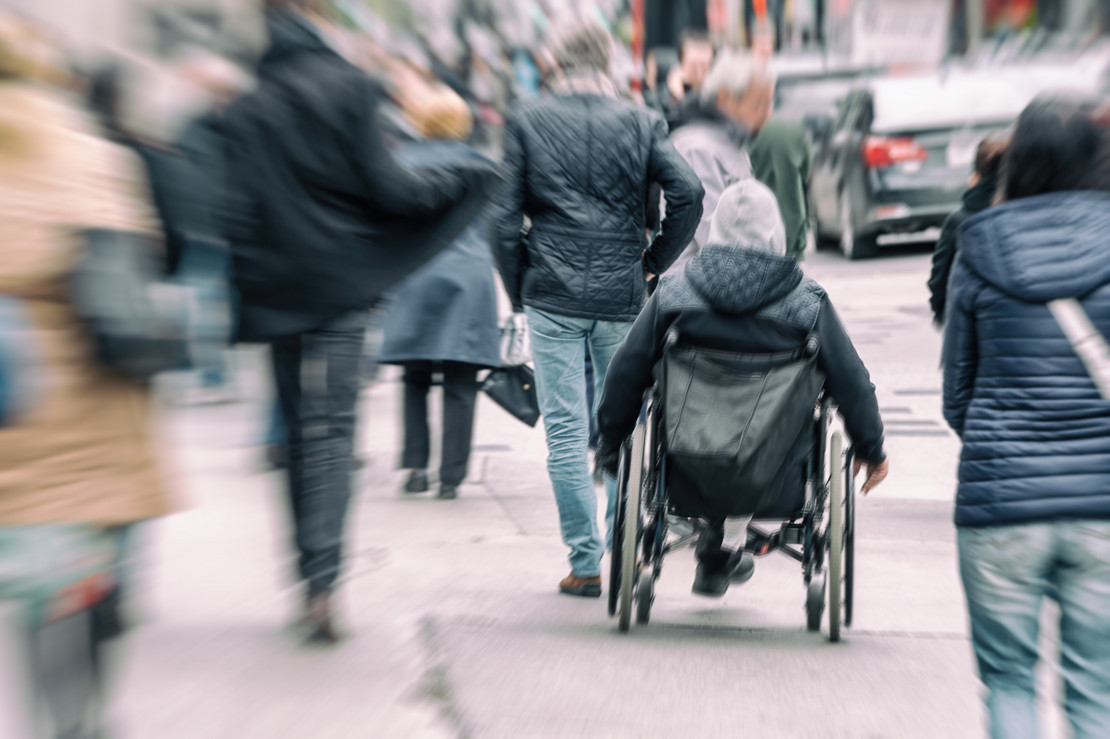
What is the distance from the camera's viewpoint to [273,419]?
759cm

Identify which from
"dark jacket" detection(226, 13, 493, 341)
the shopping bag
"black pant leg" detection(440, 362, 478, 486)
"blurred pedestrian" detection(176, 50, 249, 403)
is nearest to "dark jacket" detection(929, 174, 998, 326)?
the shopping bag

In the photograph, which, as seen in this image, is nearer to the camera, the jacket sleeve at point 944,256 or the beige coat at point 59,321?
the beige coat at point 59,321

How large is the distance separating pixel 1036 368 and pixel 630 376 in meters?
1.71

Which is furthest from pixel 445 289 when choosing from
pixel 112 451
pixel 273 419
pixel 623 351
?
pixel 112 451

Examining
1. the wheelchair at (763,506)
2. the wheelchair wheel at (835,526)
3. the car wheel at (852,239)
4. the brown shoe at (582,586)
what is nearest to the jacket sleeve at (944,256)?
the wheelchair at (763,506)

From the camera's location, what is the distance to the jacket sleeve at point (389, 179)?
164 inches

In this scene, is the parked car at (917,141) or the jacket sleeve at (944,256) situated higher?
the parked car at (917,141)

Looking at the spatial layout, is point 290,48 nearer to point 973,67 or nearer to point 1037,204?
point 1037,204

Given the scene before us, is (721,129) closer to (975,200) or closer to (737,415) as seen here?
(975,200)

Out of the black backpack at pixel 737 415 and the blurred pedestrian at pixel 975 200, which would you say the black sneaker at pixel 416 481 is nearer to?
the blurred pedestrian at pixel 975 200

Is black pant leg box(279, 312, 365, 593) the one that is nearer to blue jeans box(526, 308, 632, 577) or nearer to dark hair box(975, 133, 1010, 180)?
blue jeans box(526, 308, 632, 577)

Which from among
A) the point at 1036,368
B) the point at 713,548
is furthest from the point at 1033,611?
the point at 713,548

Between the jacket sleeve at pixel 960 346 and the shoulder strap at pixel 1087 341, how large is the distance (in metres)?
0.21

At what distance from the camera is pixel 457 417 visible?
7.01 meters
